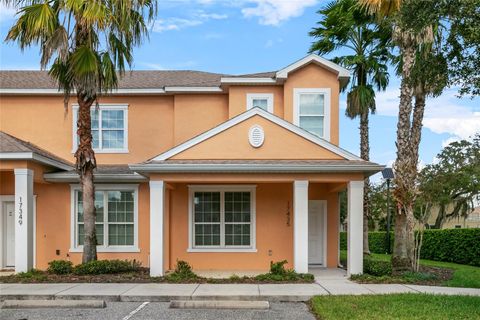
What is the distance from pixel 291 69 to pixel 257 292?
8.03 m

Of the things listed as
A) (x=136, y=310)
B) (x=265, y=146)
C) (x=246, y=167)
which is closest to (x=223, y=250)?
(x=246, y=167)

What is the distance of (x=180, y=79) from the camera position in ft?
57.8

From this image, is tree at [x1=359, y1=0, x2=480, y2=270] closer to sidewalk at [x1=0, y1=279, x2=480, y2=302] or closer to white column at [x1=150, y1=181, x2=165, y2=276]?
sidewalk at [x1=0, y1=279, x2=480, y2=302]

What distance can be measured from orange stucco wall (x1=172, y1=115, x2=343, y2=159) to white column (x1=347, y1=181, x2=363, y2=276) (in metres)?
1.10

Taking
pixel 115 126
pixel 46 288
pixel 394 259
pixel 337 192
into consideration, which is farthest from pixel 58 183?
pixel 394 259

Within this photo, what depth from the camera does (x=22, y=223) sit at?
42.9ft

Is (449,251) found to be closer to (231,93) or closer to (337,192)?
(337,192)

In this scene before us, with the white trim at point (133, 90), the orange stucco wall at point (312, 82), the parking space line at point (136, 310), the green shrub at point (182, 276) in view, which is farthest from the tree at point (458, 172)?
the parking space line at point (136, 310)

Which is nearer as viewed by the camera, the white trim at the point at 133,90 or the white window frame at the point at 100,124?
the white trim at the point at 133,90

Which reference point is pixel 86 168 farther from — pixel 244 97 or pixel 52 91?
pixel 244 97

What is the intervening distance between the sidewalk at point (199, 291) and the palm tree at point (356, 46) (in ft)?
30.4

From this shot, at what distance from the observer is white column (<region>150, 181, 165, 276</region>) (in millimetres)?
12641

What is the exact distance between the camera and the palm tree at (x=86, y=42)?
41.0 feet

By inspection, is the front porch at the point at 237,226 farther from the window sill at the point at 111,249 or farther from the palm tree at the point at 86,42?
the palm tree at the point at 86,42
